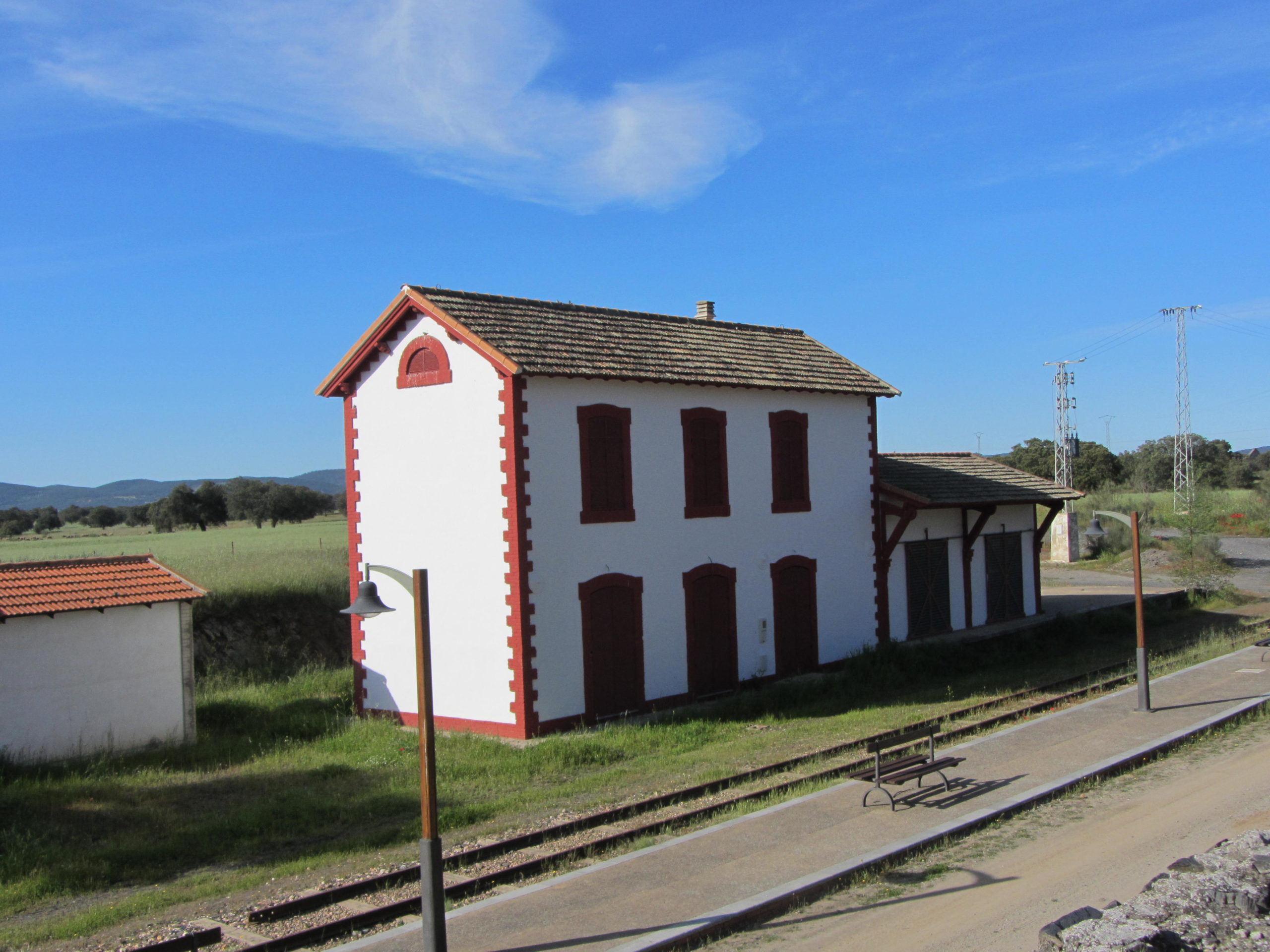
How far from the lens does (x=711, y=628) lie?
727 inches

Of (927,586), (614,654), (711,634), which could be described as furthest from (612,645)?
(927,586)

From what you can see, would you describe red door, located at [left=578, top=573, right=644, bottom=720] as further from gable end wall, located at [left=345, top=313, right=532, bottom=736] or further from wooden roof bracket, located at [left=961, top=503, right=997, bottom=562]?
wooden roof bracket, located at [left=961, top=503, right=997, bottom=562]

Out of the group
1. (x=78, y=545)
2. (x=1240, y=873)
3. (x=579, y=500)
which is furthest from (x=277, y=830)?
(x=78, y=545)

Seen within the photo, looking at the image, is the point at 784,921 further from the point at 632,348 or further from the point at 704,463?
the point at 632,348

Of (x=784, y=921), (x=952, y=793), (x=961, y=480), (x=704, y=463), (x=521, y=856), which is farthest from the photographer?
(x=961, y=480)

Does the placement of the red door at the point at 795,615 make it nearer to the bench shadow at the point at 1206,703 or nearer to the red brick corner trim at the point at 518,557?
the red brick corner trim at the point at 518,557

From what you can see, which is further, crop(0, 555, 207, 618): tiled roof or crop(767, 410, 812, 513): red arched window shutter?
crop(767, 410, 812, 513): red arched window shutter

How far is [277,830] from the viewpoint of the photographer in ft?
36.7

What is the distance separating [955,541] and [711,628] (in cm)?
890

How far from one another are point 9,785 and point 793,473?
13822 mm

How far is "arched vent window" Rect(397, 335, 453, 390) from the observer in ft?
54.9

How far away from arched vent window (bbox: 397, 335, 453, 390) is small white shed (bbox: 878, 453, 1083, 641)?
1011 cm

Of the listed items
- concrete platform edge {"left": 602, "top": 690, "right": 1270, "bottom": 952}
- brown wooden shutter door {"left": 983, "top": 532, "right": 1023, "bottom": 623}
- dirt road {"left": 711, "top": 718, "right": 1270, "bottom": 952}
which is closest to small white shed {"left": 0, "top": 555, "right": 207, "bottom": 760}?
concrete platform edge {"left": 602, "top": 690, "right": 1270, "bottom": 952}

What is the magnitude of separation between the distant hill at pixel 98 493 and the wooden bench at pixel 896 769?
11165 centimetres
